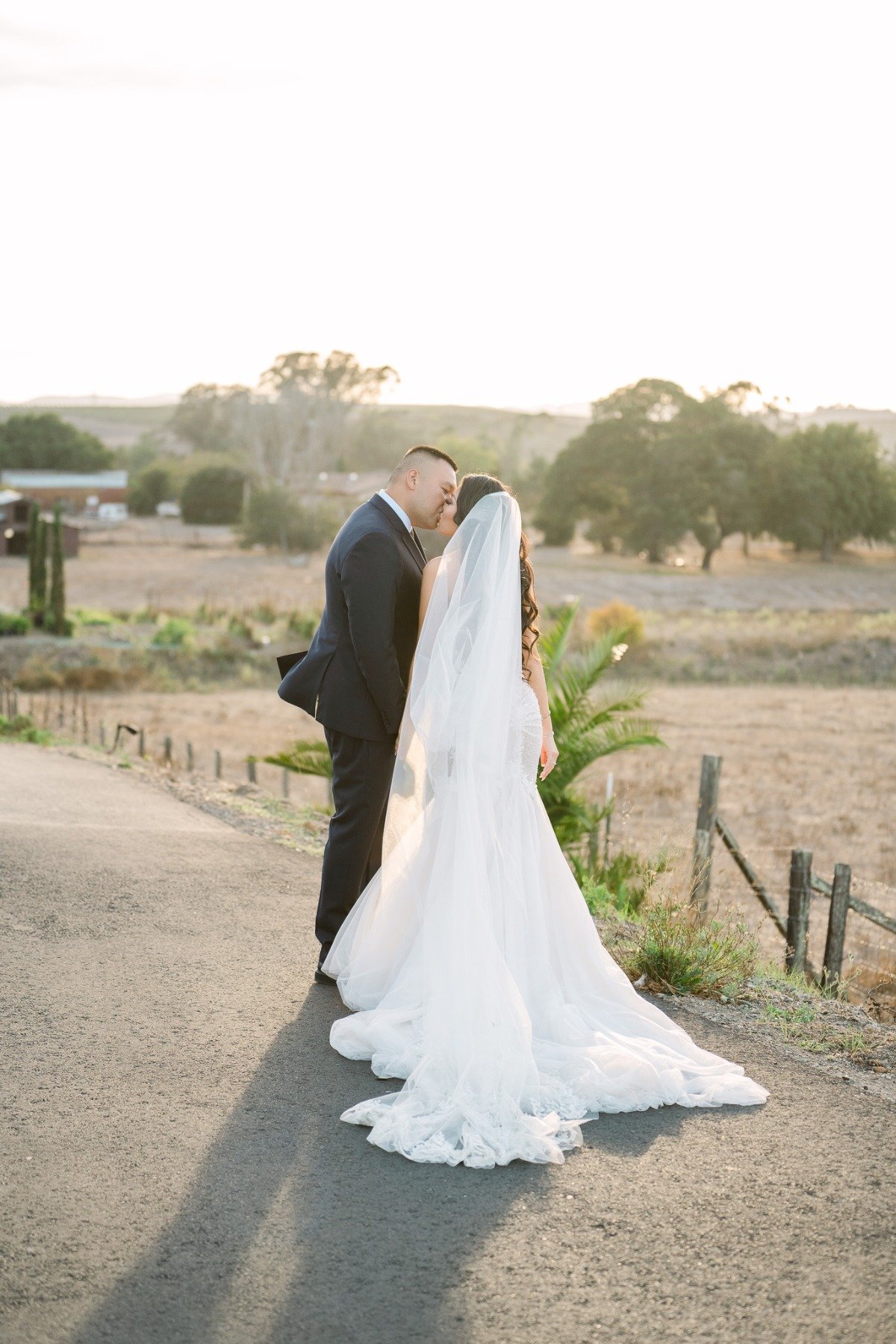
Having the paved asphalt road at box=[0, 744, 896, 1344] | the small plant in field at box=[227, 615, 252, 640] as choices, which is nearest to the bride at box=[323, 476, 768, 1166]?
the paved asphalt road at box=[0, 744, 896, 1344]

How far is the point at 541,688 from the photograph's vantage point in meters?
5.11

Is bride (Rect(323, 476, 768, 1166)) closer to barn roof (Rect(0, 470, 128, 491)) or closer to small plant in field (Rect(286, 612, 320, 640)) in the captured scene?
small plant in field (Rect(286, 612, 320, 640))

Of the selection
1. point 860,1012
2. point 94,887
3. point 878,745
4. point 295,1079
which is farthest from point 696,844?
point 878,745

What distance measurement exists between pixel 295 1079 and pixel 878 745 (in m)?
24.0

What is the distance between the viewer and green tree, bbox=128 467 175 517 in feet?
306

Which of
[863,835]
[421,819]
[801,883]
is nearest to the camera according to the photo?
[421,819]

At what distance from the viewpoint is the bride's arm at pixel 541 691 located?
5094 millimetres

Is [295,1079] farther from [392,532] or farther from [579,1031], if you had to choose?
[392,532]

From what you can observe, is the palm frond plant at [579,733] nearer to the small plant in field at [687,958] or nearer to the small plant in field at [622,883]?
the small plant in field at [622,883]

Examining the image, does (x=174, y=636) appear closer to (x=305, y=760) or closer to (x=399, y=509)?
(x=305, y=760)

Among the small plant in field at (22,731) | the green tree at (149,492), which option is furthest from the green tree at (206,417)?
the small plant in field at (22,731)

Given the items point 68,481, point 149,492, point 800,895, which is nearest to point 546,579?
point 149,492

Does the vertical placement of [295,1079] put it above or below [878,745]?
above

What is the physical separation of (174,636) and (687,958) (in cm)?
3372
